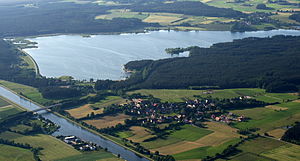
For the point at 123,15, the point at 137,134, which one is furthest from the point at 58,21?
the point at 137,134

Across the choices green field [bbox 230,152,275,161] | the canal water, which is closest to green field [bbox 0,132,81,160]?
the canal water

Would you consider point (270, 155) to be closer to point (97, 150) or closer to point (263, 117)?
point (263, 117)

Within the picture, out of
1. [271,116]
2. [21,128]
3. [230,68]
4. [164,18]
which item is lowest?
[21,128]

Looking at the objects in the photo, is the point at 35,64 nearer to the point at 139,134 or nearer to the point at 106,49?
the point at 106,49

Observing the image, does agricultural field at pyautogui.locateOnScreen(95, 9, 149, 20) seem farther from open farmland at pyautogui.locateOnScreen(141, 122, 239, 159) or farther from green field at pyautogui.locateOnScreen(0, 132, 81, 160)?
open farmland at pyautogui.locateOnScreen(141, 122, 239, 159)

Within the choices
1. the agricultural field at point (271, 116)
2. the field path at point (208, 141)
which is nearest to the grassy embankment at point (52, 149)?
the field path at point (208, 141)

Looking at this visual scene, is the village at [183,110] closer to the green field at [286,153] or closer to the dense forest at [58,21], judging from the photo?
the green field at [286,153]
